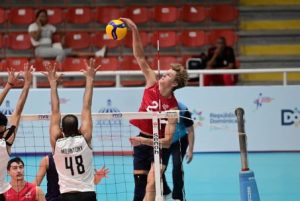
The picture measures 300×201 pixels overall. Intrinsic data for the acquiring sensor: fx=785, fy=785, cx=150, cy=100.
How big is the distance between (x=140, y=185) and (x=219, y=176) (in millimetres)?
3985

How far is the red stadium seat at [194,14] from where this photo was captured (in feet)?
63.9

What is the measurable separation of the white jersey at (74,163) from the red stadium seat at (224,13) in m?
12.7

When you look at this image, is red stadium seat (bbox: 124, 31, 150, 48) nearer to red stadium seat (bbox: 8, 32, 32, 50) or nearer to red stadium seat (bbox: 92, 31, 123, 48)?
red stadium seat (bbox: 92, 31, 123, 48)

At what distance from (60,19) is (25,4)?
1.31 metres

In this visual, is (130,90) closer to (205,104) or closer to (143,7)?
(205,104)

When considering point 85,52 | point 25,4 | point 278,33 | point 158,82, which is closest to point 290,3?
point 278,33

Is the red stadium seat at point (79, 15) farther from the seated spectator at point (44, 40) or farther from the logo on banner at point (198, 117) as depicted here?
the logo on banner at point (198, 117)

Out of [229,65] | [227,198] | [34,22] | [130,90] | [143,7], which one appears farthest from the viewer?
[143,7]

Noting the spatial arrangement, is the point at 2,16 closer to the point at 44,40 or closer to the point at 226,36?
the point at 44,40

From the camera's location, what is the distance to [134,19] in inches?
766

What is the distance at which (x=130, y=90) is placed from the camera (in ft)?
48.5

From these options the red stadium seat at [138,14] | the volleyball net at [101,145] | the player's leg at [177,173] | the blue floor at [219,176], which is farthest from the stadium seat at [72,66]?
the player's leg at [177,173]

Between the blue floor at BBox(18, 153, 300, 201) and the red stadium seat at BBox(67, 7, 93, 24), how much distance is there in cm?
563

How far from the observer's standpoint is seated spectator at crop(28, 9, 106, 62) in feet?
59.3
